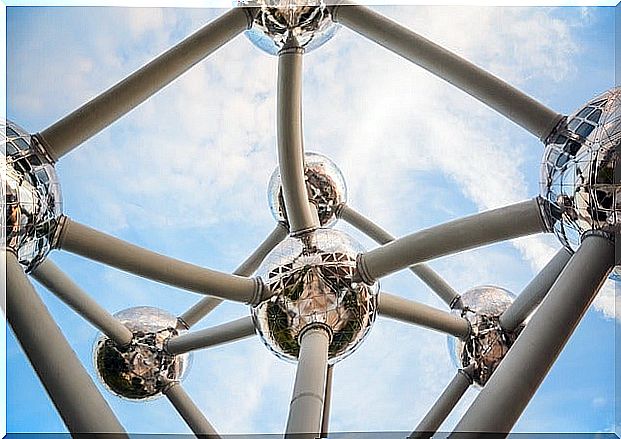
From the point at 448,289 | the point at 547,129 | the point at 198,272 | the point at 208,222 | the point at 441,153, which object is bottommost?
the point at 198,272

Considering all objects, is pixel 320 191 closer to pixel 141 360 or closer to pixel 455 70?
pixel 141 360

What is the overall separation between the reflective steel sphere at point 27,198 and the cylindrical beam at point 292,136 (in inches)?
48.0

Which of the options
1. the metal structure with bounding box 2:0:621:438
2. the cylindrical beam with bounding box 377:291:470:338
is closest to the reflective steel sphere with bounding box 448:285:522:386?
the metal structure with bounding box 2:0:621:438

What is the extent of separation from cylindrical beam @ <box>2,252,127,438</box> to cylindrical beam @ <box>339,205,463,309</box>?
8.60 ft

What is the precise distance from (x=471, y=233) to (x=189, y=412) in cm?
218

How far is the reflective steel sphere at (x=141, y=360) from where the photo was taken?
495 centimetres

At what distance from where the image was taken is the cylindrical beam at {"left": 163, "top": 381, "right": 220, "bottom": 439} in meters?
4.82

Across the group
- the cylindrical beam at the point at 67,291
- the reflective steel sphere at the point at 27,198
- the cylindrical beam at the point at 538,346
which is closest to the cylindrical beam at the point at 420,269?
the cylindrical beam at the point at 67,291

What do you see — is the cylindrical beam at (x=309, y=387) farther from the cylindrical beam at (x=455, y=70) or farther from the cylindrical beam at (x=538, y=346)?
the cylindrical beam at (x=455, y=70)

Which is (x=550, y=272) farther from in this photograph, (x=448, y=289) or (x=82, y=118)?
(x=82, y=118)

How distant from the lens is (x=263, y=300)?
3896 millimetres

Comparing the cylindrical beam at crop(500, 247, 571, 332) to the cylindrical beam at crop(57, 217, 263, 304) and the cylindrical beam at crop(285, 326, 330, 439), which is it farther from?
the cylindrical beam at crop(57, 217, 263, 304)

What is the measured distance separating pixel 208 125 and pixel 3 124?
11.3 ft

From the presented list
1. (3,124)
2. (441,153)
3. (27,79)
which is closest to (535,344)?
(3,124)
